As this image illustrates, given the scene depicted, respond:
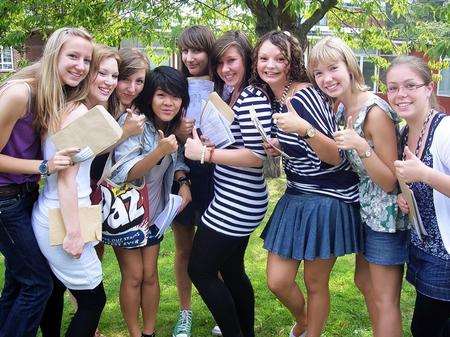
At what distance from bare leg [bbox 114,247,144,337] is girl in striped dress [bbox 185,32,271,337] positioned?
33 centimetres

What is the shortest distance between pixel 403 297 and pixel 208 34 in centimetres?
288

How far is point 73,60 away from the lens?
2516mm

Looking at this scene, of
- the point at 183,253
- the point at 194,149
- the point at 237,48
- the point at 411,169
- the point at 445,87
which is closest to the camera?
the point at 411,169

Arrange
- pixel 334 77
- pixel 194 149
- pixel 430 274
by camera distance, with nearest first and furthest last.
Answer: pixel 430 274, pixel 334 77, pixel 194 149

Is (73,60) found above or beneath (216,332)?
above

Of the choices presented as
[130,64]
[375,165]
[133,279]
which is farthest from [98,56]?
[375,165]

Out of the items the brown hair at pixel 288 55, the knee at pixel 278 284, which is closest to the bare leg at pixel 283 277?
the knee at pixel 278 284

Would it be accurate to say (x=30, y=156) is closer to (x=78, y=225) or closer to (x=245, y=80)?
(x=78, y=225)

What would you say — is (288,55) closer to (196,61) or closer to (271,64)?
(271,64)

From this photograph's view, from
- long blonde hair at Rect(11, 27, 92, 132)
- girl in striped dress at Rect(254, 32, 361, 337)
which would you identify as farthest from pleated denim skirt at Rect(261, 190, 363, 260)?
long blonde hair at Rect(11, 27, 92, 132)

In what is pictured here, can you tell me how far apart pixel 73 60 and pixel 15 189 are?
728 mm

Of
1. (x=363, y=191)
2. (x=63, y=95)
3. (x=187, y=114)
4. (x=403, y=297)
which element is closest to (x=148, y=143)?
(x=187, y=114)

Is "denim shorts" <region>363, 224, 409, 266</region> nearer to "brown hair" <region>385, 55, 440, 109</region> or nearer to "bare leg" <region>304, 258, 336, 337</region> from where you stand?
"bare leg" <region>304, 258, 336, 337</region>

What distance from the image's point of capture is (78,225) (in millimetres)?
2484
